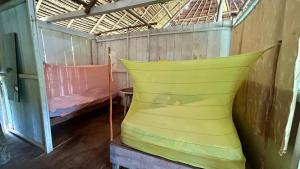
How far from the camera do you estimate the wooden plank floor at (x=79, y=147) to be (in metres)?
1.77

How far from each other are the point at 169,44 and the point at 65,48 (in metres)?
2.64

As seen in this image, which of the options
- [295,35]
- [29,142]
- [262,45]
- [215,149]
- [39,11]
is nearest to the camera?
[295,35]

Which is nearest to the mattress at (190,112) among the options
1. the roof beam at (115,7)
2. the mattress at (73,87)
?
the roof beam at (115,7)

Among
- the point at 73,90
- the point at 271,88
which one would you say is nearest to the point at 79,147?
the point at 73,90

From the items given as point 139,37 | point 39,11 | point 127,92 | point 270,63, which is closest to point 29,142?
point 127,92

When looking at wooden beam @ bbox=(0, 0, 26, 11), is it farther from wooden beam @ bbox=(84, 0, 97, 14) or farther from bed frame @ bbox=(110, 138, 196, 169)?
bed frame @ bbox=(110, 138, 196, 169)

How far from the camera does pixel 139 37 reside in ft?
11.9

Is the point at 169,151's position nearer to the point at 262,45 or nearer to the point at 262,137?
the point at 262,137

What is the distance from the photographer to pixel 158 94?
55.1 inches

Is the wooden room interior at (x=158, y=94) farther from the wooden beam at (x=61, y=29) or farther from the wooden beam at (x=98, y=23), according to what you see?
the wooden beam at (x=98, y=23)

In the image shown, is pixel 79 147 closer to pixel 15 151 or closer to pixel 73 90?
pixel 15 151

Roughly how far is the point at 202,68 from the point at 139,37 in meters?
2.73

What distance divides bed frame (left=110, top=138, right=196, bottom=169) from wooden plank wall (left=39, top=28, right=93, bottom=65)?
2.95 metres

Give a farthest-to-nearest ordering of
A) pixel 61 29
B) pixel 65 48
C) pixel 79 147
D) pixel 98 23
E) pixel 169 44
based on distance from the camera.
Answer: pixel 98 23 → pixel 65 48 → pixel 61 29 → pixel 169 44 → pixel 79 147
